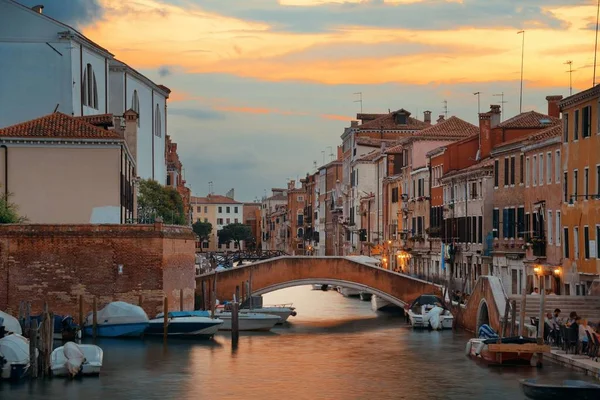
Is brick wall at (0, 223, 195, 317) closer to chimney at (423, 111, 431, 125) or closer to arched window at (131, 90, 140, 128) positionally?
arched window at (131, 90, 140, 128)

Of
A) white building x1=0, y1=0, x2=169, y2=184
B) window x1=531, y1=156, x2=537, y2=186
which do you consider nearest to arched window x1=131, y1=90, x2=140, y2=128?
white building x1=0, y1=0, x2=169, y2=184

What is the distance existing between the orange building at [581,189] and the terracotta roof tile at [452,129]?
19757mm

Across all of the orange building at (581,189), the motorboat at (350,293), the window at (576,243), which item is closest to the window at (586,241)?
the orange building at (581,189)

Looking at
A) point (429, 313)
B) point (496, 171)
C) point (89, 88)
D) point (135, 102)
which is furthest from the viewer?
point (135, 102)

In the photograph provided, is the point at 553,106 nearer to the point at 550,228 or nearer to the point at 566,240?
the point at 550,228

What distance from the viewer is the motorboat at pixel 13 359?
92.8ft

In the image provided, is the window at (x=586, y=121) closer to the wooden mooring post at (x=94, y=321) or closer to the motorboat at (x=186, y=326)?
the motorboat at (x=186, y=326)

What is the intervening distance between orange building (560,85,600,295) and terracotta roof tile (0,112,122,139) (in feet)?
43.8

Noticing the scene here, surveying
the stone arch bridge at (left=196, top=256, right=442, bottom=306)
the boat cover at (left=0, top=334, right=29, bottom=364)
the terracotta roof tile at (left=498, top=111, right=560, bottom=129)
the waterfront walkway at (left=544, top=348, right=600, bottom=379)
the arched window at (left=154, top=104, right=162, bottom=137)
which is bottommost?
the waterfront walkway at (left=544, top=348, right=600, bottom=379)

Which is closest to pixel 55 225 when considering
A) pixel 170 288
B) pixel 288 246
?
pixel 170 288

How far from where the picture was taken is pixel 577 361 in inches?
1070

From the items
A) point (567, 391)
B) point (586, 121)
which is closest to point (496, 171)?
point (586, 121)

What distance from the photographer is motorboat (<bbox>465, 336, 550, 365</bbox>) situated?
2928 centimetres

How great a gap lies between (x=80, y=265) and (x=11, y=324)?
4772 millimetres
